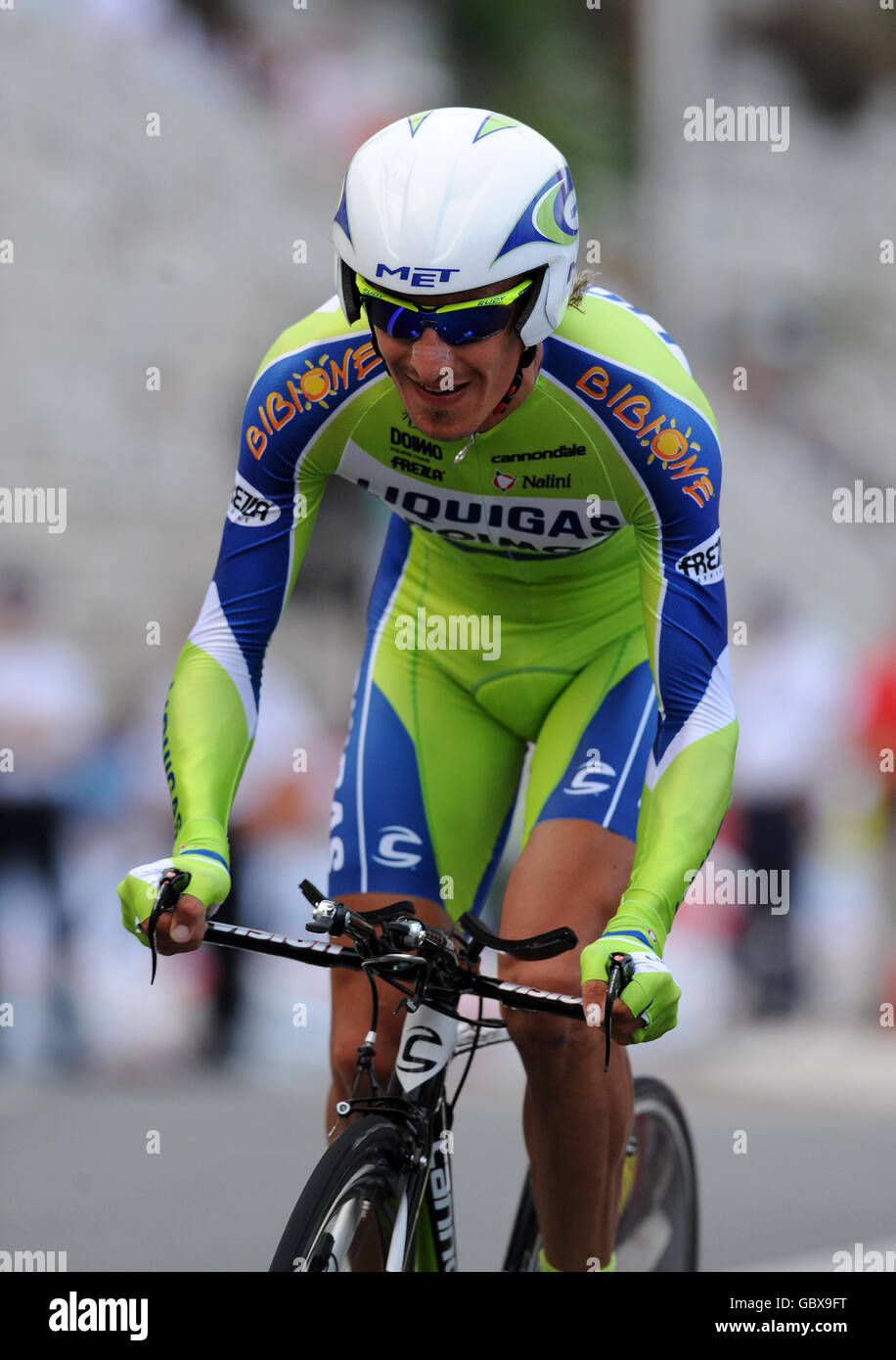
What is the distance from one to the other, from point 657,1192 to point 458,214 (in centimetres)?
244

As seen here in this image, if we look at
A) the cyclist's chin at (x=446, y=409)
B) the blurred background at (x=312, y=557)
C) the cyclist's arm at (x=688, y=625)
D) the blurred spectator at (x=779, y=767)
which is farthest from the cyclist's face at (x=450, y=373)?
the blurred spectator at (x=779, y=767)

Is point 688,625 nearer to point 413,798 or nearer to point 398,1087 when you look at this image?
point 413,798

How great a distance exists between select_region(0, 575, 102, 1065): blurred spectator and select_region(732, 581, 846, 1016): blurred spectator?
10.8 ft

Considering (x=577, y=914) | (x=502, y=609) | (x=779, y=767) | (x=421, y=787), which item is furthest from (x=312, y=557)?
(x=577, y=914)

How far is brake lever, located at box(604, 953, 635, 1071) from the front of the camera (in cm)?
298

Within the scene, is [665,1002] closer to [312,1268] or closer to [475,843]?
[312,1268]

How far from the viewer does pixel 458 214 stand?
324cm

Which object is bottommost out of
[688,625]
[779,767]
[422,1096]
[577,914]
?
[422,1096]

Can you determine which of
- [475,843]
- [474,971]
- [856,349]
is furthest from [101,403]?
[474,971]

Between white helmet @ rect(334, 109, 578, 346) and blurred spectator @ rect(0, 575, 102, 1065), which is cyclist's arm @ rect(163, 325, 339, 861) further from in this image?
blurred spectator @ rect(0, 575, 102, 1065)

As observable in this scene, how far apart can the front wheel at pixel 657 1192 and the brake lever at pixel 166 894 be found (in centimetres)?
153

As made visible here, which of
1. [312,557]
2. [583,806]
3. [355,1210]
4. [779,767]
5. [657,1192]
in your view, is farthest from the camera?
[312,557]

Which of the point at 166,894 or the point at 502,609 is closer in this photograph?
the point at 166,894
